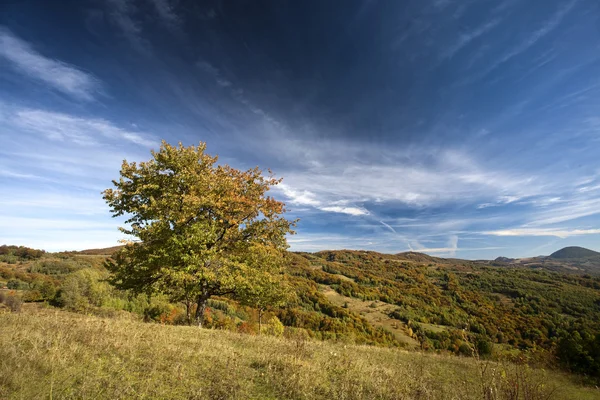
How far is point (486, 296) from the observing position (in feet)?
472

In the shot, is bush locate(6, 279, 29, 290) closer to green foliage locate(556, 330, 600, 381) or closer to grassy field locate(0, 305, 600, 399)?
grassy field locate(0, 305, 600, 399)

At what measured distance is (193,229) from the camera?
51.1 ft

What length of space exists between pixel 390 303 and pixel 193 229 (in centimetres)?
14684

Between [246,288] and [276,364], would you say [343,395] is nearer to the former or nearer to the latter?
[276,364]

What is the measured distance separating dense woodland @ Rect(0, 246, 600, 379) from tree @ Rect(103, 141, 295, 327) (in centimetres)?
419

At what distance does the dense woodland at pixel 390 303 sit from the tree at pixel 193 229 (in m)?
4.19

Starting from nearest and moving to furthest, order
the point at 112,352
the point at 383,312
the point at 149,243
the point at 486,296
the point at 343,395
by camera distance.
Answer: the point at 343,395, the point at 112,352, the point at 149,243, the point at 383,312, the point at 486,296

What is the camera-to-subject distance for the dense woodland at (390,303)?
51781 mm

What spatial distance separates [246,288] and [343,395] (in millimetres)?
12791

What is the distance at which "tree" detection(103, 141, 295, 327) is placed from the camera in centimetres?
1583

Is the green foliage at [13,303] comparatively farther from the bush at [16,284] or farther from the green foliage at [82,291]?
the bush at [16,284]

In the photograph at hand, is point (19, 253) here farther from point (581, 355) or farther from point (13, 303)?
point (581, 355)

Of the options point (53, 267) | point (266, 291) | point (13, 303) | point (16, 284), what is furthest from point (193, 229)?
point (53, 267)

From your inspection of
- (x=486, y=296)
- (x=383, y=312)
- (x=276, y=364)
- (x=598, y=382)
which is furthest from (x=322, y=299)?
(x=276, y=364)
